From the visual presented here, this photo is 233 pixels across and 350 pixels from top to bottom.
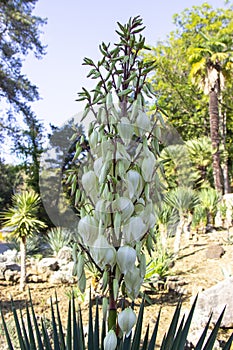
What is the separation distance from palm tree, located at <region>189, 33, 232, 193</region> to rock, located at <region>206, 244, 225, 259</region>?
6580 mm

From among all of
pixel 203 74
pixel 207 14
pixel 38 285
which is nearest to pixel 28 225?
pixel 38 285

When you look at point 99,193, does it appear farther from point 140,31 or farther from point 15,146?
point 15,146

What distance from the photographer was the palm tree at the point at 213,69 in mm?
12719

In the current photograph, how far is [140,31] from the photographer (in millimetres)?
1009

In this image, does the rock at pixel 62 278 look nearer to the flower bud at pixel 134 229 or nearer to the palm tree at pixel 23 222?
the palm tree at pixel 23 222

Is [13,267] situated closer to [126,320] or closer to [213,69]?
[126,320]

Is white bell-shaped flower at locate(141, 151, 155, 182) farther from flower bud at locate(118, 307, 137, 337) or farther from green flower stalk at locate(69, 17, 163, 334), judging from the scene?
flower bud at locate(118, 307, 137, 337)

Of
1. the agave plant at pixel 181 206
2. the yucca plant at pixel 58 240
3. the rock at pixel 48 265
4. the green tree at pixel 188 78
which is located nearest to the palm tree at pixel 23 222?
the rock at pixel 48 265

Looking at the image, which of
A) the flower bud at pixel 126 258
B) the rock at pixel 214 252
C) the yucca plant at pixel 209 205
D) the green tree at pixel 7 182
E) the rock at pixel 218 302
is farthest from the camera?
the green tree at pixel 7 182

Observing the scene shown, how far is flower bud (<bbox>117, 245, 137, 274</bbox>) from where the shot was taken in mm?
926

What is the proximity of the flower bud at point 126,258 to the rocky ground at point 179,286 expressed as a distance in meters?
2.84

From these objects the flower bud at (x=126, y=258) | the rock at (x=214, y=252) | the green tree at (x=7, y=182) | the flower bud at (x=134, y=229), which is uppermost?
the green tree at (x=7, y=182)

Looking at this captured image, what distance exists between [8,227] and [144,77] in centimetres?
523

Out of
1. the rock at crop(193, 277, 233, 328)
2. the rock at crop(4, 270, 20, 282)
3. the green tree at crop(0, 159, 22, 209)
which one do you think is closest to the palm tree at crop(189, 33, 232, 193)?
the green tree at crop(0, 159, 22, 209)
